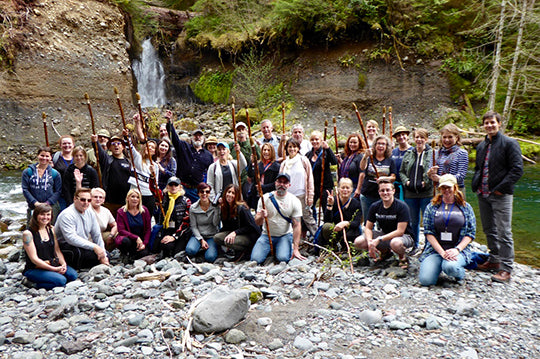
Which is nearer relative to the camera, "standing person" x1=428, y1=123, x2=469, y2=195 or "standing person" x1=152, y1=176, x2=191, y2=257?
"standing person" x1=428, y1=123, x2=469, y2=195

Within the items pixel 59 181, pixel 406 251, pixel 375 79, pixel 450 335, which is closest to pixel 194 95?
pixel 375 79

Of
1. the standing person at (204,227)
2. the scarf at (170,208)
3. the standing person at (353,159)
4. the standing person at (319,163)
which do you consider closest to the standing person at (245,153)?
the standing person at (204,227)

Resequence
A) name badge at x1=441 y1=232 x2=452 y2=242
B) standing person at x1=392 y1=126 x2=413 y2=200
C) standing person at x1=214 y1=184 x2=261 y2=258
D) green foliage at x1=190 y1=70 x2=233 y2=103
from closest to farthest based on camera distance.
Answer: name badge at x1=441 y1=232 x2=452 y2=242 < standing person at x1=214 y1=184 x2=261 y2=258 < standing person at x1=392 y1=126 x2=413 y2=200 < green foliage at x1=190 y1=70 x2=233 y2=103

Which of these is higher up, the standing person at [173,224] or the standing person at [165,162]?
the standing person at [165,162]

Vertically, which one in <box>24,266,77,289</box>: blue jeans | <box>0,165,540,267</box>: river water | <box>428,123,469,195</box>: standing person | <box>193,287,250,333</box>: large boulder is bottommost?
<box>0,165,540,267</box>: river water

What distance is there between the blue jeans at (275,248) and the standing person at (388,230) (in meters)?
1.11

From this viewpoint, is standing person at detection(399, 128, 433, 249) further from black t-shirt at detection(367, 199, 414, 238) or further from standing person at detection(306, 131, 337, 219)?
standing person at detection(306, 131, 337, 219)

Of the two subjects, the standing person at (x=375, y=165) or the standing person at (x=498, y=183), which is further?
the standing person at (x=375, y=165)

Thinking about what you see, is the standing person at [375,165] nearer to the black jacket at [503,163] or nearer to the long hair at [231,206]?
the black jacket at [503,163]

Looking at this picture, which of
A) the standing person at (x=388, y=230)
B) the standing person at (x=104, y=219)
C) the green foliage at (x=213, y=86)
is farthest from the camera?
the green foliage at (x=213, y=86)

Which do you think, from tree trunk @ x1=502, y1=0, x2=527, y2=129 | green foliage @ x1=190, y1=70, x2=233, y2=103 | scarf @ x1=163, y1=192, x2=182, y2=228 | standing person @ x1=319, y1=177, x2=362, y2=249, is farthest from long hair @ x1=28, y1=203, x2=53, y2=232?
green foliage @ x1=190, y1=70, x2=233, y2=103

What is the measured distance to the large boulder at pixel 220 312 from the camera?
161 inches

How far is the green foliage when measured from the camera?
26266mm

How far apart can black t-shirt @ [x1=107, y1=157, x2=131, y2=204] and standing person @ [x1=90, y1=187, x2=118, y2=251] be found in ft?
1.47
